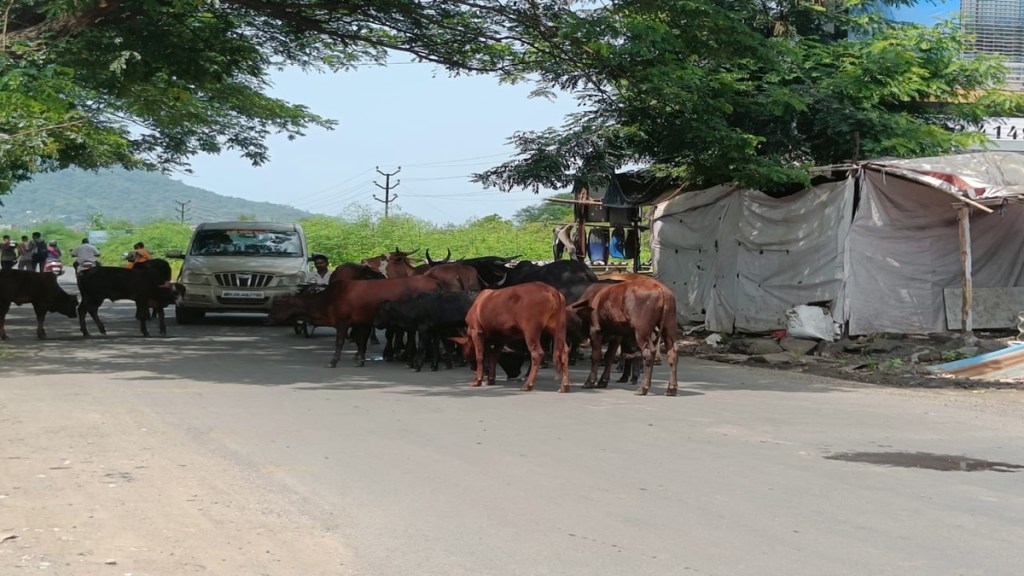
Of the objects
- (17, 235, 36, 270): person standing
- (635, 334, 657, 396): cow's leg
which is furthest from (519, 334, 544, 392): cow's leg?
(17, 235, 36, 270): person standing

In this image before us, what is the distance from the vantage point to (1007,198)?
16.7m

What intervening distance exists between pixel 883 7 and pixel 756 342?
9.76 meters

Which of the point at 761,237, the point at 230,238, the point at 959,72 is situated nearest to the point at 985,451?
the point at 761,237

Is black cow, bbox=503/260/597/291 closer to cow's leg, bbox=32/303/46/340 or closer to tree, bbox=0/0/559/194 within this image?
tree, bbox=0/0/559/194

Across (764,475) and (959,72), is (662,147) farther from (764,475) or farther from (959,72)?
(764,475)

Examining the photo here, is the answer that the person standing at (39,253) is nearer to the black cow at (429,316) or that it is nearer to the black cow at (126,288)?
the black cow at (126,288)

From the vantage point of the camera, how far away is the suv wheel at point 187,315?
22.4 metres

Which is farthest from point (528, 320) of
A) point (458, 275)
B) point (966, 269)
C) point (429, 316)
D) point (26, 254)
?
point (26, 254)

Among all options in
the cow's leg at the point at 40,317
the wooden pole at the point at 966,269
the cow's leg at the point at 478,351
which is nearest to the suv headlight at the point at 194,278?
the cow's leg at the point at 40,317

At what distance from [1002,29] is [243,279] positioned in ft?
66.8

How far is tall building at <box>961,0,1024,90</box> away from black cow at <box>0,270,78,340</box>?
73.5 feet

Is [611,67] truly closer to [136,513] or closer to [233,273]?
[233,273]

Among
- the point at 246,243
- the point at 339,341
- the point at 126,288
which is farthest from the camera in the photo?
the point at 246,243

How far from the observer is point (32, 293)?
18.7 m
